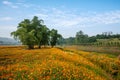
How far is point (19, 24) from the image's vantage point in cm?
6975

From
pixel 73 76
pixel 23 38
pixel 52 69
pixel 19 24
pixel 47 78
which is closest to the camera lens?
pixel 47 78

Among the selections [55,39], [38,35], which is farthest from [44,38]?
[55,39]

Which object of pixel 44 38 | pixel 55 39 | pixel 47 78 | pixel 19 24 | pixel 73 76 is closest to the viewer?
pixel 47 78

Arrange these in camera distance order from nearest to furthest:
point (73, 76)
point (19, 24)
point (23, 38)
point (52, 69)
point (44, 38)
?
1. point (73, 76)
2. point (52, 69)
3. point (23, 38)
4. point (19, 24)
5. point (44, 38)

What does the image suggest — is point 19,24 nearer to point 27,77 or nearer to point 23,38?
point 23,38

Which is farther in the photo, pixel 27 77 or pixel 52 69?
pixel 52 69

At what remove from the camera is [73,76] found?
504 inches

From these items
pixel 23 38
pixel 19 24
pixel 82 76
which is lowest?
pixel 82 76

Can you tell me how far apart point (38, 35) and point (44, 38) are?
10102mm

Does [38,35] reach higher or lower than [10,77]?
higher

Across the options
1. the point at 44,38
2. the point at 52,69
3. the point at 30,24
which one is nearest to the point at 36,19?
the point at 30,24

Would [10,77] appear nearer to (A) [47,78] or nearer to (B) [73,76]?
(A) [47,78]

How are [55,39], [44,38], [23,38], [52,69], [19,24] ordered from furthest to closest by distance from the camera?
[55,39]
[44,38]
[19,24]
[23,38]
[52,69]

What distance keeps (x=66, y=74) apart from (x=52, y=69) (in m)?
1.35
